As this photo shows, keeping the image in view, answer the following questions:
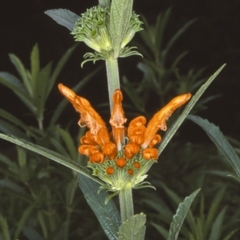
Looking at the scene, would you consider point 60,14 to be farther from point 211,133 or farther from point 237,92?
point 237,92

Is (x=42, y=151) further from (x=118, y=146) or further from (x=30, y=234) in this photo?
(x=30, y=234)

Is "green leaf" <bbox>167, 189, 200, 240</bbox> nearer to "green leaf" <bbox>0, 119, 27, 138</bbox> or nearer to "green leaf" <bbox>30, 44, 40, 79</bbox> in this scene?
"green leaf" <bbox>0, 119, 27, 138</bbox>

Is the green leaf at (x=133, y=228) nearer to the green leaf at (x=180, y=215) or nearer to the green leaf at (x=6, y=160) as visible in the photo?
the green leaf at (x=180, y=215)

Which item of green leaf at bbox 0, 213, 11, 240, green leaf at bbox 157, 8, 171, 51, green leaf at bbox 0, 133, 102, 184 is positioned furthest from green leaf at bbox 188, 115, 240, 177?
green leaf at bbox 157, 8, 171, 51

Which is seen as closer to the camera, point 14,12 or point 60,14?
point 60,14

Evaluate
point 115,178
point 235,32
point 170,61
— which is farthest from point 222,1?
point 115,178
